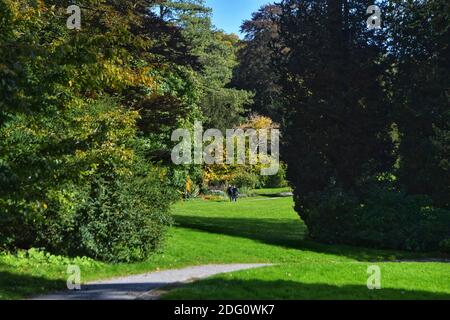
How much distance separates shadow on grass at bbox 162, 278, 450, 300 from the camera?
9566 mm

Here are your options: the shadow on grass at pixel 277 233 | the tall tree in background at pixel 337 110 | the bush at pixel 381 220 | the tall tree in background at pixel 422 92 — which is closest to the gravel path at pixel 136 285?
the shadow on grass at pixel 277 233

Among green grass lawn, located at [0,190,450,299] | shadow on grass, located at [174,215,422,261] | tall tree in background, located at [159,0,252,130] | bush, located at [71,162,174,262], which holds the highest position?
tall tree in background, located at [159,0,252,130]

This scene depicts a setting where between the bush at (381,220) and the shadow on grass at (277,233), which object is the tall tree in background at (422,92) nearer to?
the bush at (381,220)

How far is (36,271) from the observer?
12445 millimetres

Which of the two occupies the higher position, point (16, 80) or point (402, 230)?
point (16, 80)

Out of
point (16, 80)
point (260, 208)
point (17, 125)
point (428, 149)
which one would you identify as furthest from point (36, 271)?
point (260, 208)

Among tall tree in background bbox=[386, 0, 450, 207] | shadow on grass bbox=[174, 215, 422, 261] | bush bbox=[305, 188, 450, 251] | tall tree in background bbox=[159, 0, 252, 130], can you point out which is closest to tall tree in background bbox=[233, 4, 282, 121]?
tall tree in background bbox=[159, 0, 252, 130]

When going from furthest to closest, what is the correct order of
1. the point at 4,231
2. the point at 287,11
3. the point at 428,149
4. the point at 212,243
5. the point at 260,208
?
the point at 260,208 < the point at 287,11 < the point at 428,149 < the point at 212,243 < the point at 4,231

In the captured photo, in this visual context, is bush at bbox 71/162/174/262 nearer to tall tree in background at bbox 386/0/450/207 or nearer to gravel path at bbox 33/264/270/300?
gravel path at bbox 33/264/270/300

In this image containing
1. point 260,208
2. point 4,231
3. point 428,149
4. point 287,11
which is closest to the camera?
point 4,231

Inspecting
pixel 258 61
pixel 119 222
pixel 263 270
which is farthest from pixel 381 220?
pixel 258 61

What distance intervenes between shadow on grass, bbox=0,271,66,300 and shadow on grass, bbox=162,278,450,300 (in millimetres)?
2833

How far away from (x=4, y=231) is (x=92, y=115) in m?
3.77
